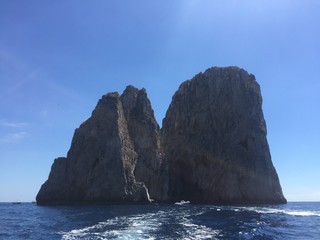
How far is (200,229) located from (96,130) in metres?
53.9

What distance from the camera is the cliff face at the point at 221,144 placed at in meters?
99.8

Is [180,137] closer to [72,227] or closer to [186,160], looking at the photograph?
[186,160]

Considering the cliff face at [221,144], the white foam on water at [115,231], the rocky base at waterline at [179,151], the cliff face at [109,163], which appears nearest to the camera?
the white foam on water at [115,231]

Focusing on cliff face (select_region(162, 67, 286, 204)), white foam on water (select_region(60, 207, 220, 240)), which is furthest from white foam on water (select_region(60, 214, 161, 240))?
cliff face (select_region(162, 67, 286, 204))

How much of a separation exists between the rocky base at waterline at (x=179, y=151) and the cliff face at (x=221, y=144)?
0.25 m

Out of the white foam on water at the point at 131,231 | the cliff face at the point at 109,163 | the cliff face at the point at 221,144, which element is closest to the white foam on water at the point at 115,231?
the white foam on water at the point at 131,231

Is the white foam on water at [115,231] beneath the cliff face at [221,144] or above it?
beneath

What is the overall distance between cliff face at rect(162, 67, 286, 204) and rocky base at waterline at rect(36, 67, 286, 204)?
246mm

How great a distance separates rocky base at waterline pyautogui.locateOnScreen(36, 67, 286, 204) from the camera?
80.1 m

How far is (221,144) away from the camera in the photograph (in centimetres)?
10481

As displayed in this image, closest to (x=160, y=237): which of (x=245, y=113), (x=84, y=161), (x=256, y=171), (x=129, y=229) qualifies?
(x=129, y=229)

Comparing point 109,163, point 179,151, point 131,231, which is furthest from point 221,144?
point 131,231

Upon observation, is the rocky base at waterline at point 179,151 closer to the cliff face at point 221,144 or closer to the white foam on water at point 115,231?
the cliff face at point 221,144

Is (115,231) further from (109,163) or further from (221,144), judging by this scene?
(221,144)
